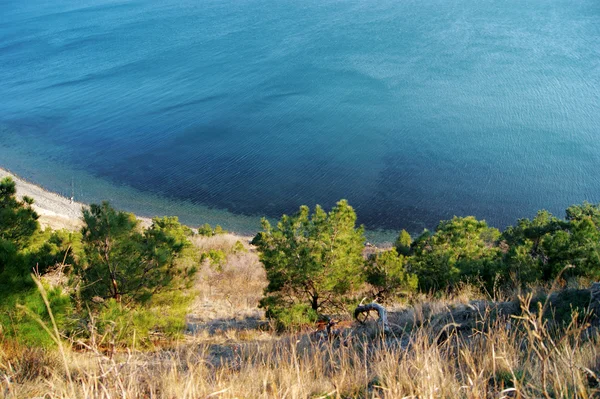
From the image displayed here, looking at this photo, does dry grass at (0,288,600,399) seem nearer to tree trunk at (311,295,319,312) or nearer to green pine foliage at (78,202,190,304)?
green pine foliage at (78,202,190,304)

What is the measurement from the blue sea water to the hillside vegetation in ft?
51.8

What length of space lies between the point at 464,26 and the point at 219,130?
36.1 metres

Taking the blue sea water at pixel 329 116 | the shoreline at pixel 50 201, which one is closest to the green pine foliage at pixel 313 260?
the blue sea water at pixel 329 116

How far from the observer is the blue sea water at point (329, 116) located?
3061 cm

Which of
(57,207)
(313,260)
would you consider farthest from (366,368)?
(57,207)

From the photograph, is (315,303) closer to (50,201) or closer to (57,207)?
(57,207)

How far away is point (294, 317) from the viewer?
9.67 m

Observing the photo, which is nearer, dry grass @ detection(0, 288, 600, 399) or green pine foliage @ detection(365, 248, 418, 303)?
dry grass @ detection(0, 288, 600, 399)

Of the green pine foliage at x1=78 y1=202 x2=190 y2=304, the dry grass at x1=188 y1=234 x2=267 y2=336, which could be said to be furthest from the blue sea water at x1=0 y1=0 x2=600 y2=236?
the green pine foliage at x1=78 y1=202 x2=190 y2=304

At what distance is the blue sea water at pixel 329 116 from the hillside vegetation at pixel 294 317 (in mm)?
15798

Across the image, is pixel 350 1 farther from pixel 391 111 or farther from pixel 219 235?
pixel 219 235

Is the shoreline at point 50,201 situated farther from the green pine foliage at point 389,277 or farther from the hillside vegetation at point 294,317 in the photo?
the green pine foliage at point 389,277

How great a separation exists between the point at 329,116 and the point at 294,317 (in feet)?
101

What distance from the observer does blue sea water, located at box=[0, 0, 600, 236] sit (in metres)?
30.6
